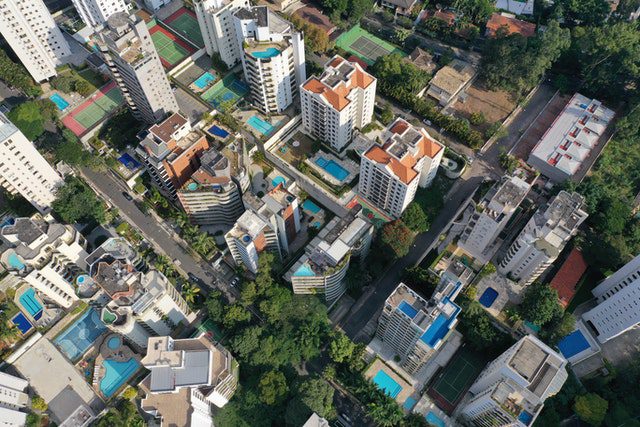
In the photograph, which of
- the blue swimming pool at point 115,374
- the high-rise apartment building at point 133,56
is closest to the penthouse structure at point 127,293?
the blue swimming pool at point 115,374

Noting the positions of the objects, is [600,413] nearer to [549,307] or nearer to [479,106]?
[549,307]

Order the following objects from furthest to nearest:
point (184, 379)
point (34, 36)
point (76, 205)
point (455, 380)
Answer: point (34, 36) → point (76, 205) → point (455, 380) → point (184, 379)

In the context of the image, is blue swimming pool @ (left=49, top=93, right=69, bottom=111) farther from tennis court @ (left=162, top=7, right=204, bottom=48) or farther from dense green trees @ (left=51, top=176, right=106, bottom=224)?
tennis court @ (left=162, top=7, right=204, bottom=48)

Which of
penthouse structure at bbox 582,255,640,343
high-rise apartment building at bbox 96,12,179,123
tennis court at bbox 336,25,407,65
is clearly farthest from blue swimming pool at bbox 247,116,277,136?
penthouse structure at bbox 582,255,640,343

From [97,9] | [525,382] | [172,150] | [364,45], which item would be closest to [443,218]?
[525,382]

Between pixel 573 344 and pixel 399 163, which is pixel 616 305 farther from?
pixel 399 163
